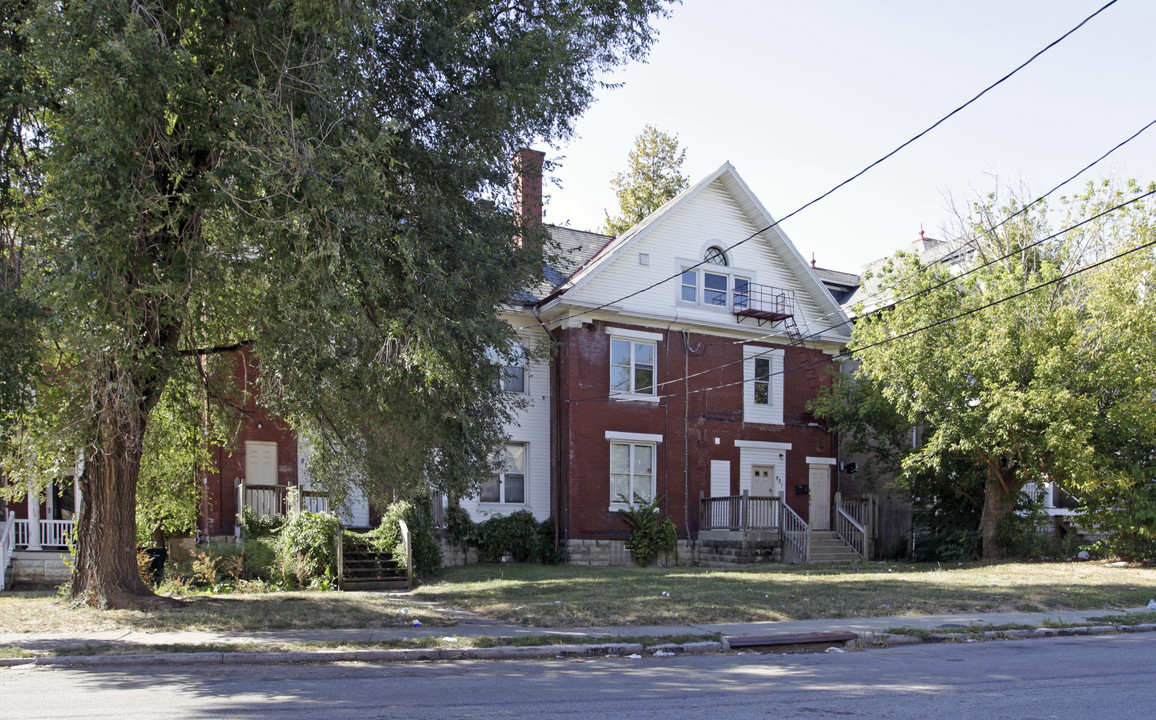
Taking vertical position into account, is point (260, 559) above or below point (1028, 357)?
below

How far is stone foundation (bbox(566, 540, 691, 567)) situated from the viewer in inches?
942

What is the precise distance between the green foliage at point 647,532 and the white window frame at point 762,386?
4.52 metres

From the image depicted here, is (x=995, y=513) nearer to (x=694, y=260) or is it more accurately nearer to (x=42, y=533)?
(x=694, y=260)

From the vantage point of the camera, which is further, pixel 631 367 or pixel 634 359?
pixel 634 359

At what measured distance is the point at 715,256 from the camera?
26.8 m

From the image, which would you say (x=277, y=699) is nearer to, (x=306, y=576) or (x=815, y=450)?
(x=306, y=576)

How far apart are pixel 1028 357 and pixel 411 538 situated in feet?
46.2

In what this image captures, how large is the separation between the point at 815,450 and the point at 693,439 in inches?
186

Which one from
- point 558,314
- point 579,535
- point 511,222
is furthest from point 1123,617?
point 558,314

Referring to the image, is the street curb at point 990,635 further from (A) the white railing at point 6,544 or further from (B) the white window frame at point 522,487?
(A) the white railing at point 6,544

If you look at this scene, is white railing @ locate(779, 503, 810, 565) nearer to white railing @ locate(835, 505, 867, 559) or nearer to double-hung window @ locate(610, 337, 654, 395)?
white railing @ locate(835, 505, 867, 559)

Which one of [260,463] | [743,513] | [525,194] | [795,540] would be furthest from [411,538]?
[795,540]

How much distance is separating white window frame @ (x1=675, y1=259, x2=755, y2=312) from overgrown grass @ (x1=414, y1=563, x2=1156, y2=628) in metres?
9.02

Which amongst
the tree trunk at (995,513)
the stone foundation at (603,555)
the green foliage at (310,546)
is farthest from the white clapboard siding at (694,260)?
the green foliage at (310,546)
